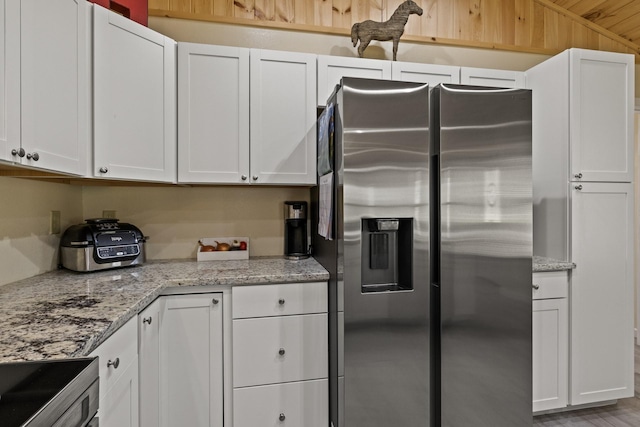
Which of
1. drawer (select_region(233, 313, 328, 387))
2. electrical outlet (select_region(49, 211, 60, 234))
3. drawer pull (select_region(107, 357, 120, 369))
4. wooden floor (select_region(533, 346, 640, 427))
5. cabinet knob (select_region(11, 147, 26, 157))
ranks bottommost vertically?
wooden floor (select_region(533, 346, 640, 427))

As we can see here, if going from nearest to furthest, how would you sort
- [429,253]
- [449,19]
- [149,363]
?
[149,363], [429,253], [449,19]

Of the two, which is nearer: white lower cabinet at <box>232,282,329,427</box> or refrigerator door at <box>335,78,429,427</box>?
refrigerator door at <box>335,78,429,427</box>

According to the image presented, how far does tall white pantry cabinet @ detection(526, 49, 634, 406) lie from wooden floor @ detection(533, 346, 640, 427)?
114mm

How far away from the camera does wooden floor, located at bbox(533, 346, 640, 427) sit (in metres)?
2.14

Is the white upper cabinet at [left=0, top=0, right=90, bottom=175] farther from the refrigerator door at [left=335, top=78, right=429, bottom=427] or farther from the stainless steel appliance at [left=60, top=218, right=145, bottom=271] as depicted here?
the refrigerator door at [left=335, top=78, right=429, bottom=427]

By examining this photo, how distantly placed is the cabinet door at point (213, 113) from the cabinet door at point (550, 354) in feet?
6.53

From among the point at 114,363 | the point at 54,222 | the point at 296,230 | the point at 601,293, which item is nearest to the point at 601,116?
the point at 601,293

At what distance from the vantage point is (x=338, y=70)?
2197mm

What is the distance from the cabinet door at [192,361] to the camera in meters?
1.73

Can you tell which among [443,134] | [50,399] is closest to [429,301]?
[443,134]

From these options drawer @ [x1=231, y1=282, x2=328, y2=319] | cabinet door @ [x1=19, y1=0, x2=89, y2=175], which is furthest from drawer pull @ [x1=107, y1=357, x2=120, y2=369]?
cabinet door @ [x1=19, y1=0, x2=89, y2=175]

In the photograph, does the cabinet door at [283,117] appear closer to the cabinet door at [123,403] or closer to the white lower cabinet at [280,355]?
the white lower cabinet at [280,355]

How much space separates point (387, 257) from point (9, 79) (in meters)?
1.62

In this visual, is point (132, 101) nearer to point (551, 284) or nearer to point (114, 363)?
point (114, 363)
